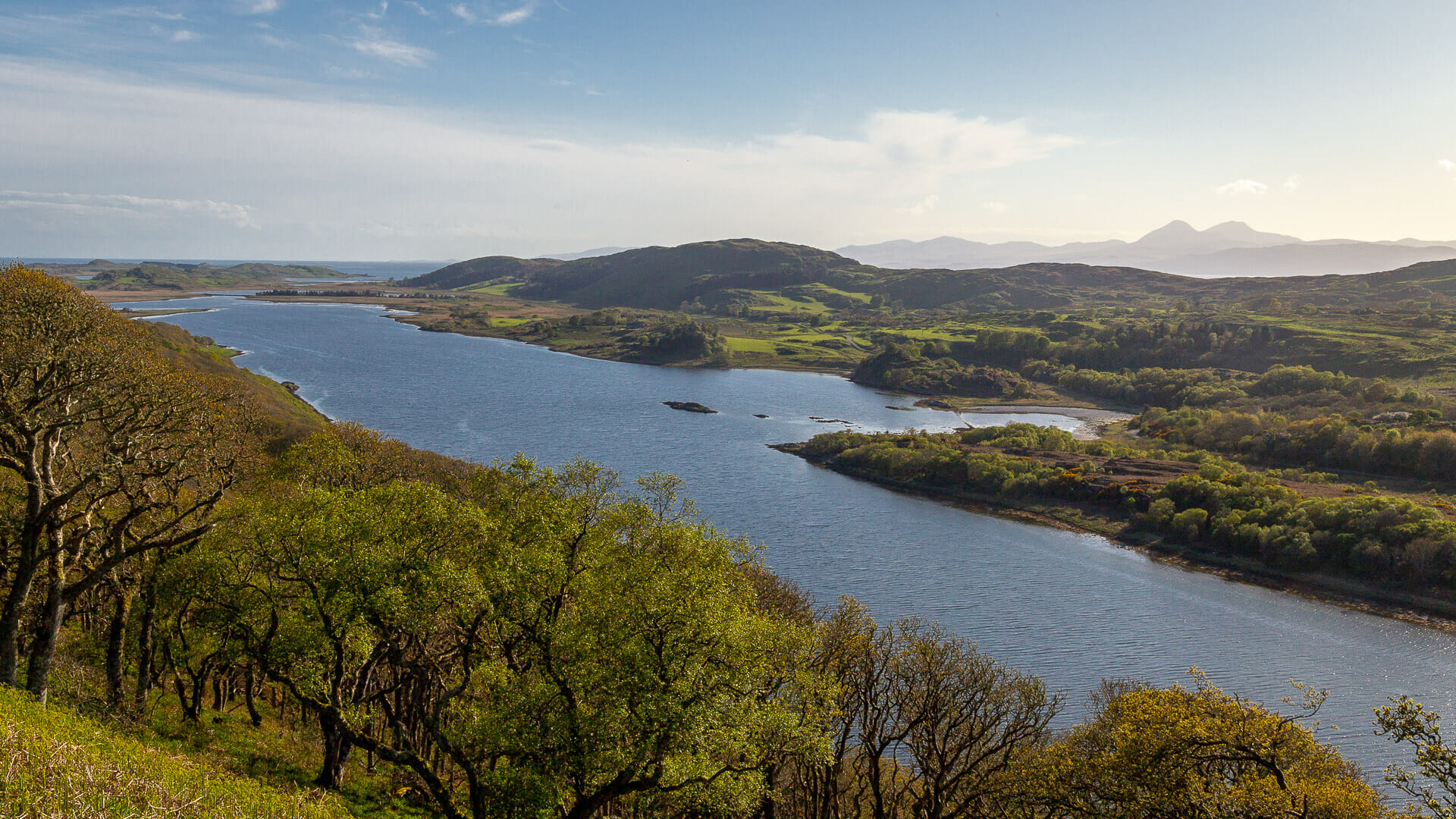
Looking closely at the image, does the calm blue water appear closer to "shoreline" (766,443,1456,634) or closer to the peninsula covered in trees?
"shoreline" (766,443,1456,634)

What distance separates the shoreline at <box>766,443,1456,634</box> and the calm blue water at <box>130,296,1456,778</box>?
70.6 inches

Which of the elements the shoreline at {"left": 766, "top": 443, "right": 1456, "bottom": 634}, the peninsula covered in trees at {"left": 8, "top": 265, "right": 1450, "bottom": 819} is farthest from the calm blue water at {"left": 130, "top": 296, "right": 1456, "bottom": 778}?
the peninsula covered in trees at {"left": 8, "top": 265, "right": 1450, "bottom": 819}

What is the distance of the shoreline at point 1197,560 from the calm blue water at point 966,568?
5.88 ft

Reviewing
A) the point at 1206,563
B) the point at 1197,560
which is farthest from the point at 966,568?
the point at 1206,563

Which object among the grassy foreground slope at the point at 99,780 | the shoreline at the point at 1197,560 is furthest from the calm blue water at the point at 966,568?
the grassy foreground slope at the point at 99,780

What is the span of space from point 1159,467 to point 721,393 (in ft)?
295

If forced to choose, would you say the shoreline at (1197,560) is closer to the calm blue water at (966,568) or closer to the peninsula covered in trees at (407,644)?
the calm blue water at (966,568)

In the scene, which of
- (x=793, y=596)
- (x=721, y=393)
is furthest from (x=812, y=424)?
(x=793, y=596)

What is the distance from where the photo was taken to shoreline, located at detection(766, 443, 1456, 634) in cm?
6669

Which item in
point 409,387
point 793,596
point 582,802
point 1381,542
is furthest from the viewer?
point 409,387

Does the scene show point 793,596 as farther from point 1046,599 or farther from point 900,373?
point 900,373

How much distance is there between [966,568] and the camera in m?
73.9

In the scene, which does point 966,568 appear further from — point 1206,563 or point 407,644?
point 407,644

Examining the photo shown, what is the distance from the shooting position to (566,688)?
19781 millimetres
